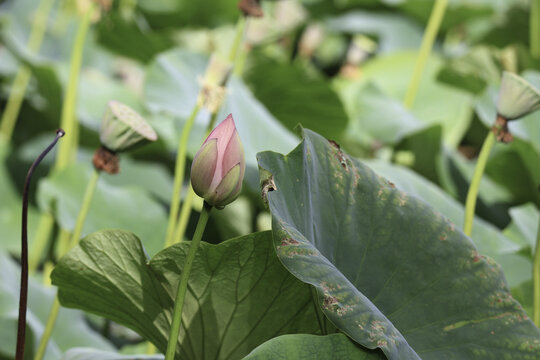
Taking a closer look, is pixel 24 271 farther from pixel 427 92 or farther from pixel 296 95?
pixel 427 92

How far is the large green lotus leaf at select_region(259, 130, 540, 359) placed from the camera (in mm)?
594

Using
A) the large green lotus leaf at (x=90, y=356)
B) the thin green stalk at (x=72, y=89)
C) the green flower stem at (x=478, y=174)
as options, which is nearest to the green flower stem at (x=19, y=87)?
the thin green stalk at (x=72, y=89)

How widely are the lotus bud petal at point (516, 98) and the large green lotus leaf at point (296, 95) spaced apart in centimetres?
88

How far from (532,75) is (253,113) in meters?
0.56

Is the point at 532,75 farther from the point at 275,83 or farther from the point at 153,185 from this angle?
the point at 153,185

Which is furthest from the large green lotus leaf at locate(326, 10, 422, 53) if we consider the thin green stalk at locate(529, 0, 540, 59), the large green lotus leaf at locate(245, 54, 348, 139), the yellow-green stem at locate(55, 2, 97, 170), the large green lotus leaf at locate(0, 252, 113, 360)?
the large green lotus leaf at locate(0, 252, 113, 360)

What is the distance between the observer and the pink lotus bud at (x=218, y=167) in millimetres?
521

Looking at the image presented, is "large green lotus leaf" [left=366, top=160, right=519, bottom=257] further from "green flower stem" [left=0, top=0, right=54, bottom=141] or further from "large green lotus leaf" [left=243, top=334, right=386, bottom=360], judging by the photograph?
"green flower stem" [left=0, top=0, right=54, bottom=141]

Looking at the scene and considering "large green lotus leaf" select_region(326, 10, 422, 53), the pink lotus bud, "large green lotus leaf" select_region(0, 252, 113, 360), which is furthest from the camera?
"large green lotus leaf" select_region(326, 10, 422, 53)

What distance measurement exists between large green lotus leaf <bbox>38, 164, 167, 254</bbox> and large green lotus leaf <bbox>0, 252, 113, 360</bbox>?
0.37ft

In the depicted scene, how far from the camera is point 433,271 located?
24.7 inches

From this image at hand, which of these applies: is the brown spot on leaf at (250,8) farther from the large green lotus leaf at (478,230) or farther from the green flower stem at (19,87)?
the green flower stem at (19,87)

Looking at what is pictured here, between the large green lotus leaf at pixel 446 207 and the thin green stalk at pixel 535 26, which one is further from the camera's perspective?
the thin green stalk at pixel 535 26

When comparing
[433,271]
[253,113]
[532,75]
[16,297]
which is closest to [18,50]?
[253,113]
